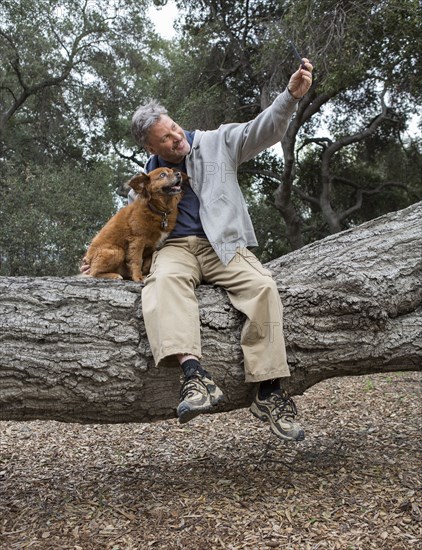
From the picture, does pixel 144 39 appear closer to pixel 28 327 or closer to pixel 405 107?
pixel 405 107

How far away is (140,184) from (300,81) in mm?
1249

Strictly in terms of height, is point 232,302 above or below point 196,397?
above

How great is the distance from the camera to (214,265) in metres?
3.66

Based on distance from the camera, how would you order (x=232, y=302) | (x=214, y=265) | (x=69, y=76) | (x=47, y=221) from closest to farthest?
(x=232, y=302) → (x=214, y=265) → (x=47, y=221) → (x=69, y=76)

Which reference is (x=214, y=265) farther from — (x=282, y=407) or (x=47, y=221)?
(x=47, y=221)

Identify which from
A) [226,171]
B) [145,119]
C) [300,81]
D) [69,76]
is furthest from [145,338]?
[69,76]

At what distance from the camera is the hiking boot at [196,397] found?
298cm

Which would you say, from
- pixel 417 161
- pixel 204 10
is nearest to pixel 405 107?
pixel 417 161

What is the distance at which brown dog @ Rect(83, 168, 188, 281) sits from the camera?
3.79 metres

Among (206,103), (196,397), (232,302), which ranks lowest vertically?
(196,397)

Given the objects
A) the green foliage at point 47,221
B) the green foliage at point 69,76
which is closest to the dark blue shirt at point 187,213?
the green foliage at point 47,221

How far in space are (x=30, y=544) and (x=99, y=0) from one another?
13.0 meters

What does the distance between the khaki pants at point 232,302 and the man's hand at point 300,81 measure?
3.35 feet

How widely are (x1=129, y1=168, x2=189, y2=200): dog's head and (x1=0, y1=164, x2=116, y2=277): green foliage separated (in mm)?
7879
